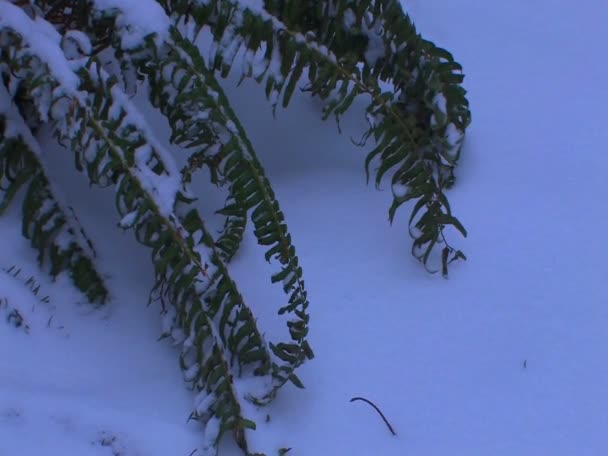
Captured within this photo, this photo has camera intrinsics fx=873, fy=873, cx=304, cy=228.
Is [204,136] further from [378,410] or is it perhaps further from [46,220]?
[378,410]

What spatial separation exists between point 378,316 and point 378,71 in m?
0.57

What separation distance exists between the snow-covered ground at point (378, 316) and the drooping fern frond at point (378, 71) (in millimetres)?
121

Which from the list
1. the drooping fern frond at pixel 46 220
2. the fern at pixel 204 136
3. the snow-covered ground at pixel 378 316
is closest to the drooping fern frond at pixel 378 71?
the fern at pixel 204 136

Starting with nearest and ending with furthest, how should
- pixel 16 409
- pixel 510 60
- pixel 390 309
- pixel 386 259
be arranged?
1. pixel 16 409
2. pixel 390 309
3. pixel 386 259
4. pixel 510 60

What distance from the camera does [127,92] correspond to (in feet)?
5.60

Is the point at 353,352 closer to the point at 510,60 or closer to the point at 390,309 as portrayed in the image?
the point at 390,309

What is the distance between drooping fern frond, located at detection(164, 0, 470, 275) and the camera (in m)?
1.74

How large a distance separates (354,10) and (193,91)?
0.47 metres

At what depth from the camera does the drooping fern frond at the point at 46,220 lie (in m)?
1.63

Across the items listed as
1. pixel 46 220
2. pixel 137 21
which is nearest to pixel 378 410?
pixel 46 220

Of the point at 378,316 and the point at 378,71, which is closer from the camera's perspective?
the point at 378,316

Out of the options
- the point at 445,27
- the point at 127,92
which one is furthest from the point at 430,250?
the point at 445,27

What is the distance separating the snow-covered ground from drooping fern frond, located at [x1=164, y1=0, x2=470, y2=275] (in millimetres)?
121

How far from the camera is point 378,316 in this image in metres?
1.66
